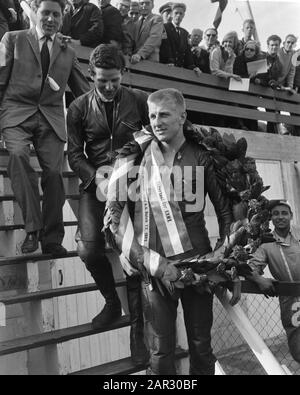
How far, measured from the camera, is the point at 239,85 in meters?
7.02

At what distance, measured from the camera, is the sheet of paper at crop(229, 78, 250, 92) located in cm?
698

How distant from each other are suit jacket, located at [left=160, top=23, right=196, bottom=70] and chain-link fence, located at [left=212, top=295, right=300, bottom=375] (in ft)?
10.7

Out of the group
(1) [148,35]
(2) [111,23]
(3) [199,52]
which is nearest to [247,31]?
(3) [199,52]

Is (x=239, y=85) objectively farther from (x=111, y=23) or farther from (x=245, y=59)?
(x=111, y=23)

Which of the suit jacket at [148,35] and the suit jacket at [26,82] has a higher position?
the suit jacket at [148,35]

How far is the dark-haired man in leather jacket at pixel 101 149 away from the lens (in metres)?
2.63

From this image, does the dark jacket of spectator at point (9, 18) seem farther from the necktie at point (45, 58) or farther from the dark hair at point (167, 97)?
the dark hair at point (167, 97)

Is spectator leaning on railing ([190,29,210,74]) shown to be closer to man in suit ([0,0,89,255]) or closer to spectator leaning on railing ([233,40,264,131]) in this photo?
spectator leaning on railing ([233,40,264,131])

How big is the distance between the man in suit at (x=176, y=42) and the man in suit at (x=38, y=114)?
10.3 ft

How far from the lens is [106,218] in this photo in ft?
7.19

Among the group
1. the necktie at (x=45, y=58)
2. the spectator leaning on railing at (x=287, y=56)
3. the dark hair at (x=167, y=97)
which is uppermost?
the spectator leaning on railing at (x=287, y=56)

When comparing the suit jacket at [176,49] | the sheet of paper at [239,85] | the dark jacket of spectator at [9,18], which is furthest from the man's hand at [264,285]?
the sheet of paper at [239,85]
